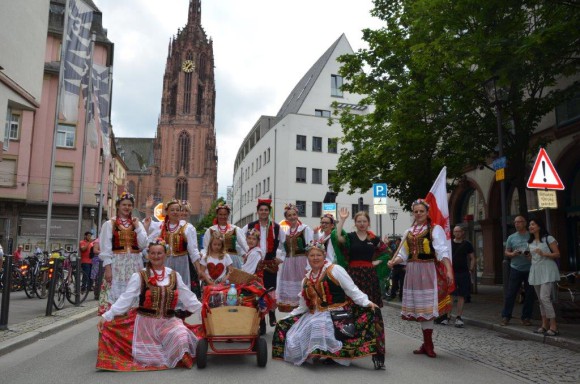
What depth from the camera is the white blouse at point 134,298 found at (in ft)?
21.3

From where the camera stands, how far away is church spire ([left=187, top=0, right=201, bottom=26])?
11612 cm

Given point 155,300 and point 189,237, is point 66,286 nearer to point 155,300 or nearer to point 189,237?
point 189,237

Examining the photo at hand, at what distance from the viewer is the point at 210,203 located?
105 metres

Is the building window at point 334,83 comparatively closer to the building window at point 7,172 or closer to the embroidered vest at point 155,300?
the building window at point 7,172

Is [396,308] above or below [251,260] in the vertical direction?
below

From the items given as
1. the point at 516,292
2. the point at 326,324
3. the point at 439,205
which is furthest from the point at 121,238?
the point at 516,292

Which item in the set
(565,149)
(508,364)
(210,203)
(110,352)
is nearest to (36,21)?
(110,352)

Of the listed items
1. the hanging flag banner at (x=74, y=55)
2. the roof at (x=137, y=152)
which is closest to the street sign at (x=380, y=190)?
the hanging flag banner at (x=74, y=55)

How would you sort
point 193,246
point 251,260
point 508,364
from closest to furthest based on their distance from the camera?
point 508,364
point 193,246
point 251,260

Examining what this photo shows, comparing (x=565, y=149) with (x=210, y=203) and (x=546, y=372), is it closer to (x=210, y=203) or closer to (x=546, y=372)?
(x=546, y=372)

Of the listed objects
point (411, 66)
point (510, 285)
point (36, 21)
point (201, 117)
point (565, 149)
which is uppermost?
point (201, 117)

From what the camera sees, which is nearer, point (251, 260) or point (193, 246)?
point (193, 246)

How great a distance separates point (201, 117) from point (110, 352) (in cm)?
10243

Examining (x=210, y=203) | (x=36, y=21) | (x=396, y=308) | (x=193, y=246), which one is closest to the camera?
(x=193, y=246)
